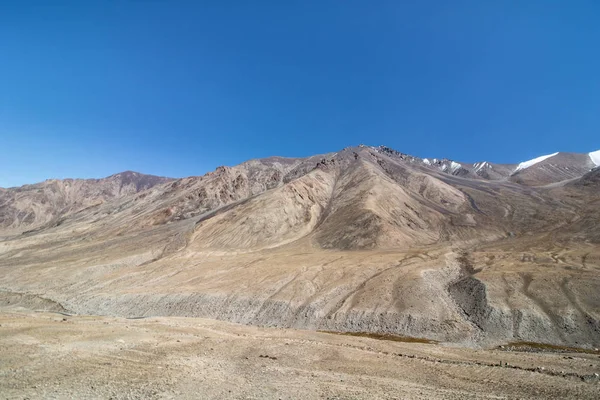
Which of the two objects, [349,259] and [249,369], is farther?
[349,259]

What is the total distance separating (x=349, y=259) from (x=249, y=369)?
50.2 meters

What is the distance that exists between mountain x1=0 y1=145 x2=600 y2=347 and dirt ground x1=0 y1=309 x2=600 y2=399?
1779cm

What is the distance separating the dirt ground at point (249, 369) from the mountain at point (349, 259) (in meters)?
17.8

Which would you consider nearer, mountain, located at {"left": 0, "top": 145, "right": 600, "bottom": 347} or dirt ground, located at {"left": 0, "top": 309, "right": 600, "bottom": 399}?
dirt ground, located at {"left": 0, "top": 309, "right": 600, "bottom": 399}

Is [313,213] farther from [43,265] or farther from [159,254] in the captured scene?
[43,265]

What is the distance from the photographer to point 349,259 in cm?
6931

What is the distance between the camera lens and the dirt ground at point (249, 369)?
652 inches

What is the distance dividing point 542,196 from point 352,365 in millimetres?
127561

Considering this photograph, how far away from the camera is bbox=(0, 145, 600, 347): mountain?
143 feet

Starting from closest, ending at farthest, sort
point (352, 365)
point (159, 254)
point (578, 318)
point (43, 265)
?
point (352, 365)
point (578, 318)
point (43, 265)
point (159, 254)

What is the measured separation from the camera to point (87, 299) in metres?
58.7

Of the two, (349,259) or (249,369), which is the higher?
(349,259)

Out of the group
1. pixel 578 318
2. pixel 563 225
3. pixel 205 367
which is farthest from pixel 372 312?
pixel 563 225

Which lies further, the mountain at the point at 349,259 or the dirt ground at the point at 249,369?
the mountain at the point at 349,259
